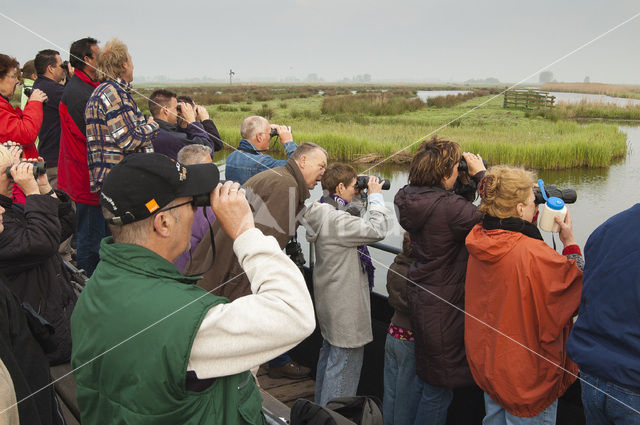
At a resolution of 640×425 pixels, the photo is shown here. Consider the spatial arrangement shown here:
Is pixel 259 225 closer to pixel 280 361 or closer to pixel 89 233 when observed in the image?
pixel 280 361

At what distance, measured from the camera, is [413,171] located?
8.82 feet

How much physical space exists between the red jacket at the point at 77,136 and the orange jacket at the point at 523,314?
2.95 meters

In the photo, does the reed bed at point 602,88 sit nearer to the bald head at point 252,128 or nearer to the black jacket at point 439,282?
the black jacket at point 439,282

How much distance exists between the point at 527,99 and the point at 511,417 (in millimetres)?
5642

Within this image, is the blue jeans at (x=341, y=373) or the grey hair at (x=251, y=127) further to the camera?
the grey hair at (x=251, y=127)

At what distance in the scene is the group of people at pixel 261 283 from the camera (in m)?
1.24

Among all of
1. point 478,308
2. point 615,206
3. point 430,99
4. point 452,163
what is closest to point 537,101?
point 615,206

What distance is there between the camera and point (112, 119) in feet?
11.5

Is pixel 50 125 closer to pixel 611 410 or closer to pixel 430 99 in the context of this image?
pixel 611 410

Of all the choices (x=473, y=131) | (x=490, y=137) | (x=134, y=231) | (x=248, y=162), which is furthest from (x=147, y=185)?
(x=473, y=131)

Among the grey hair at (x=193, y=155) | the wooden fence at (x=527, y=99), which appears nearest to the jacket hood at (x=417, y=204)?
the grey hair at (x=193, y=155)

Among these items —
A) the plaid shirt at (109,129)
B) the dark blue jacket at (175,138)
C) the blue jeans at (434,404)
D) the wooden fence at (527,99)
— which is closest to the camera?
the blue jeans at (434,404)

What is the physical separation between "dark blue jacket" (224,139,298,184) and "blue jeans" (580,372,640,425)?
8.31 feet

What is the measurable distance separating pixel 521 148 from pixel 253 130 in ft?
25.3
